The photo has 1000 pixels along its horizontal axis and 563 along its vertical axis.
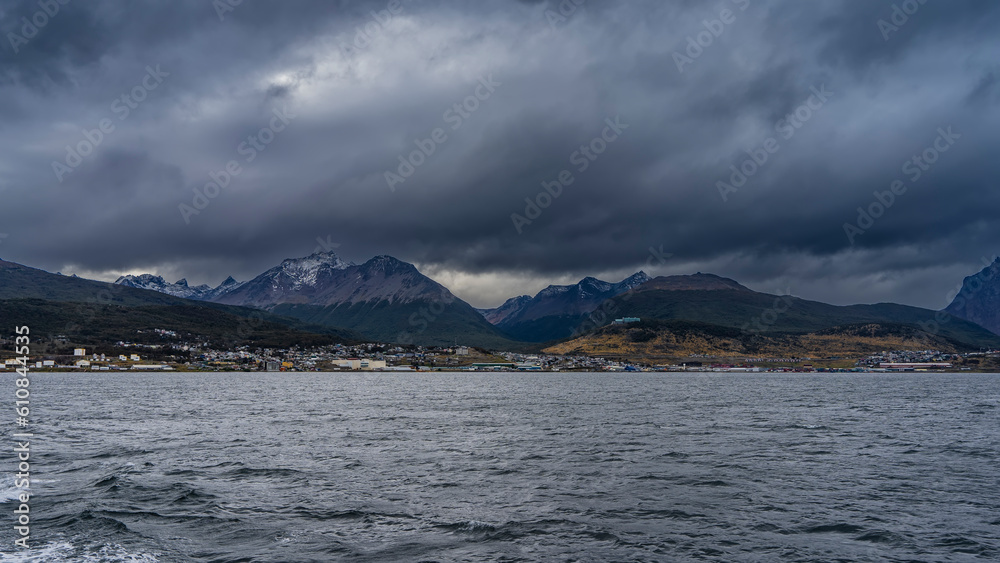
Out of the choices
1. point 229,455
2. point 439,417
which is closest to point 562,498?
point 229,455

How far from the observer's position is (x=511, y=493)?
37000mm

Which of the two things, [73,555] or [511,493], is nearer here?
[73,555]

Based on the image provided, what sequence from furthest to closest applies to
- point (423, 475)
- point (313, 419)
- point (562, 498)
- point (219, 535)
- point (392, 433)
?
point (313, 419), point (392, 433), point (423, 475), point (562, 498), point (219, 535)

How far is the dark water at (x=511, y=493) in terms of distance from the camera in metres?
26.4

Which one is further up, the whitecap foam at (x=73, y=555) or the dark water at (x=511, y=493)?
the whitecap foam at (x=73, y=555)

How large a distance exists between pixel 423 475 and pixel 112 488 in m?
19.8

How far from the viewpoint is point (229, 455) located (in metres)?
51.1

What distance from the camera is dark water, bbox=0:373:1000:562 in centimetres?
2638

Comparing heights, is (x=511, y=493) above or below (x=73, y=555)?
below

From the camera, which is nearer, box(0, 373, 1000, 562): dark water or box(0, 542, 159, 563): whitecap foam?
box(0, 542, 159, 563): whitecap foam

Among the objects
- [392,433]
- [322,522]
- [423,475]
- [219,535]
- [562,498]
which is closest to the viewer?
[219,535]

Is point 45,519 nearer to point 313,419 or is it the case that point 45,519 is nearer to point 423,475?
point 423,475

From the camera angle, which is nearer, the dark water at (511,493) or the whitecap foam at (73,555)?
the whitecap foam at (73,555)

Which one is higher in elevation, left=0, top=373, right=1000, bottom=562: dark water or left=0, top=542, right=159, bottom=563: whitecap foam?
left=0, top=542, right=159, bottom=563: whitecap foam
